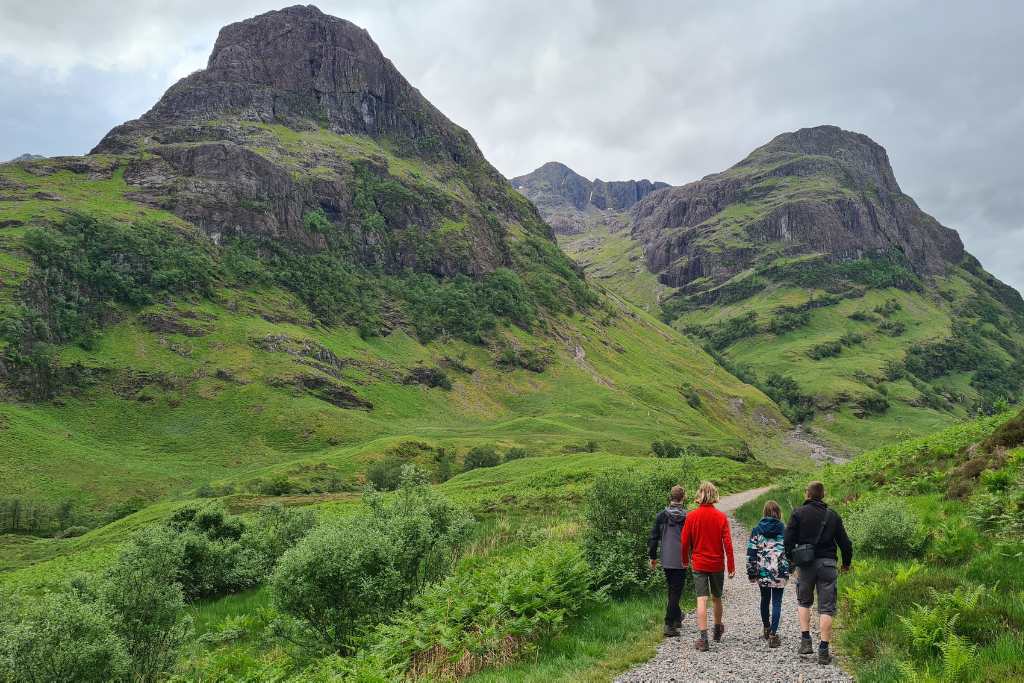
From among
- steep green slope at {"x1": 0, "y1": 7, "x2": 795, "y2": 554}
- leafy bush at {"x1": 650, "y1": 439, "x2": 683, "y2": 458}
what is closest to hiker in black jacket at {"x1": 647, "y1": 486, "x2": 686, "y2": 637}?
steep green slope at {"x1": 0, "y1": 7, "x2": 795, "y2": 554}

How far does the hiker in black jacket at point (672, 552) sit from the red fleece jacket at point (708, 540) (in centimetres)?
41

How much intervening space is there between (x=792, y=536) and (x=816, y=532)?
482 millimetres

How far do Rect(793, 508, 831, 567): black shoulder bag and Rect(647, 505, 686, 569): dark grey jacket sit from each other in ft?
8.94

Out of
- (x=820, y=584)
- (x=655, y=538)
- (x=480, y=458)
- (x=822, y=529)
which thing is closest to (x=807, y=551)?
(x=822, y=529)

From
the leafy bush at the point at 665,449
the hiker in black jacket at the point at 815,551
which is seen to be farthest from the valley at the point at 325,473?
the leafy bush at the point at 665,449

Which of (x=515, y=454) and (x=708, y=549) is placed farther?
(x=515, y=454)

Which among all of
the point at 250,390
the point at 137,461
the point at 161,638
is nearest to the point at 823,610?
the point at 161,638

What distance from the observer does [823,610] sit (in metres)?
11.3

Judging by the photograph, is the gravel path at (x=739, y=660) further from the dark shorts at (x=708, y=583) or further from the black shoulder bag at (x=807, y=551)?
the black shoulder bag at (x=807, y=551)

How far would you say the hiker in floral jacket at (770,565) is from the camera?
1239cm

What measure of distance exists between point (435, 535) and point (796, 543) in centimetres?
1079

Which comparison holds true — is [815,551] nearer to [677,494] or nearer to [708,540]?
[708,540]

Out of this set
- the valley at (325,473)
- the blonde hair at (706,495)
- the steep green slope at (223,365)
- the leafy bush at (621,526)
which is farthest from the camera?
the steep green slope at (223,365)

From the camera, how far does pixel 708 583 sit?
520 inches
